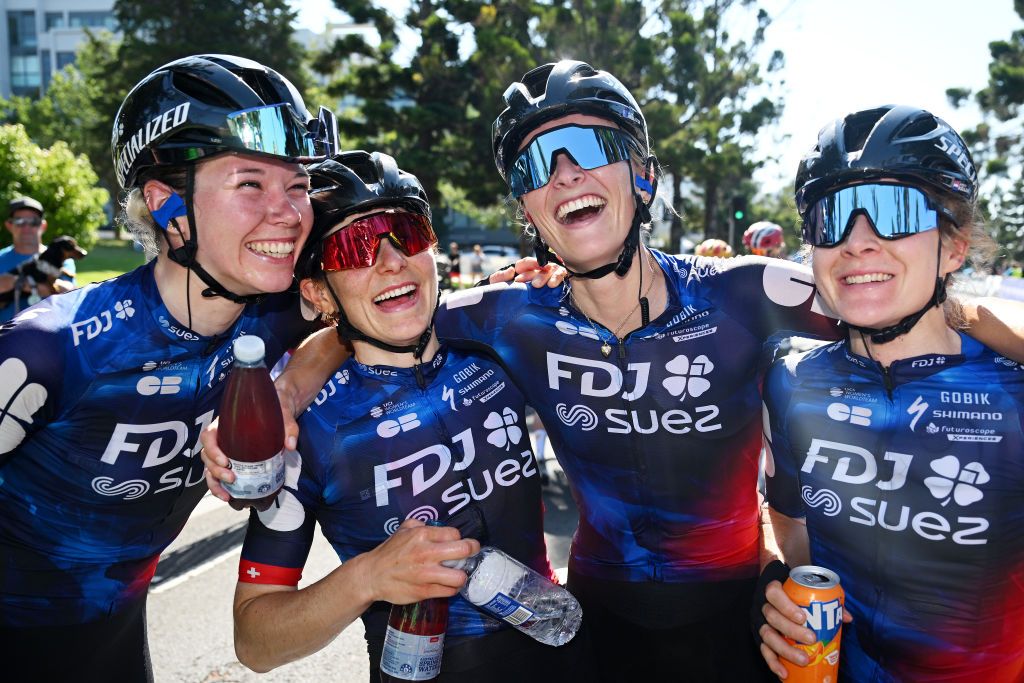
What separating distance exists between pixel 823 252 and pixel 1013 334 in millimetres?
603

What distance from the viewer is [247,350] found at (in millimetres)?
1937

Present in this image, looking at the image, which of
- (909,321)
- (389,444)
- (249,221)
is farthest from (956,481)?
(249,221)

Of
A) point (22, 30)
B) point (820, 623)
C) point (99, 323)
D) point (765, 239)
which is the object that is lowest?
point (820, 623)

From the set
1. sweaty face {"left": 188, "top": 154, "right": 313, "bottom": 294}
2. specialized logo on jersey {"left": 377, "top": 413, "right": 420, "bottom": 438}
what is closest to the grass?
sweaty face {"left": 188, "top": 154, "right": 313, "bottom": 294}

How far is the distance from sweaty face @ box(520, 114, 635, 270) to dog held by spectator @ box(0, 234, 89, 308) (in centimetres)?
712

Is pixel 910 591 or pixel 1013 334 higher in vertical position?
pixel 1013 334

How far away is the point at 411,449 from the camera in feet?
8.03

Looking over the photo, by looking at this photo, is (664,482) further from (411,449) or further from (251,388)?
(251,388)

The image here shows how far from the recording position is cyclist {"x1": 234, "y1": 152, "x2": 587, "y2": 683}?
2271mm

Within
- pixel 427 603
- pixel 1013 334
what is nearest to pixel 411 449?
pixel 427 603

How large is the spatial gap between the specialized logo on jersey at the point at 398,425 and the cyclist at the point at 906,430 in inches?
49.9

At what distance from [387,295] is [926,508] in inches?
73.6

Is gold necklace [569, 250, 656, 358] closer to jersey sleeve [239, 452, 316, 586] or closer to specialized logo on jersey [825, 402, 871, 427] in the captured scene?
specialized logo on jersey [825, 402, 871, 427]

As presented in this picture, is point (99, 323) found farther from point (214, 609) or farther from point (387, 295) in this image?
point (214, 609)
